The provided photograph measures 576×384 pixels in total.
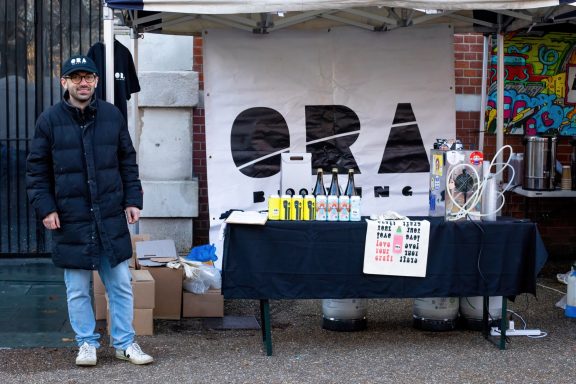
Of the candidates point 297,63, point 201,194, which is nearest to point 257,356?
point 297,63

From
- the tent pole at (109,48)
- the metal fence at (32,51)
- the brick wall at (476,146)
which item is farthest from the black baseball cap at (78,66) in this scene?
the metal fence at (32,51)

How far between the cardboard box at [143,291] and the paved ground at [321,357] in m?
0.26

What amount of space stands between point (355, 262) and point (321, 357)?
70 cm

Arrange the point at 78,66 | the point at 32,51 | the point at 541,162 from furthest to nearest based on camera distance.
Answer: the point at 32,51 < the point at 541,162 < the point at 78,66

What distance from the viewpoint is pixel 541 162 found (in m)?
8.90

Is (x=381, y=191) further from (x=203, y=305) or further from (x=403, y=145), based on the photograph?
(x=203, y=305)

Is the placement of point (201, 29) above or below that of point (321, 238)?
above

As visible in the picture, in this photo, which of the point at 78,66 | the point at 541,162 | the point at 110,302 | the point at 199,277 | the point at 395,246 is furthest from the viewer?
the point at 541,162

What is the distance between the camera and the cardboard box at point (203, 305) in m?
7.45

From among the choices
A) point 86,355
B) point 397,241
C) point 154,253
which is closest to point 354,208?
point 397,241

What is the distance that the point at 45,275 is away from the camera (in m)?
9.15

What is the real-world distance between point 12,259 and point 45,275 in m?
0.81

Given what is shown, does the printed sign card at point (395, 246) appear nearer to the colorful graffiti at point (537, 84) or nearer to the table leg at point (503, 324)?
the table leg at point (503, 324)

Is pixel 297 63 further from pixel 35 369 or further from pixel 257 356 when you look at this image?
pixel 35 369
